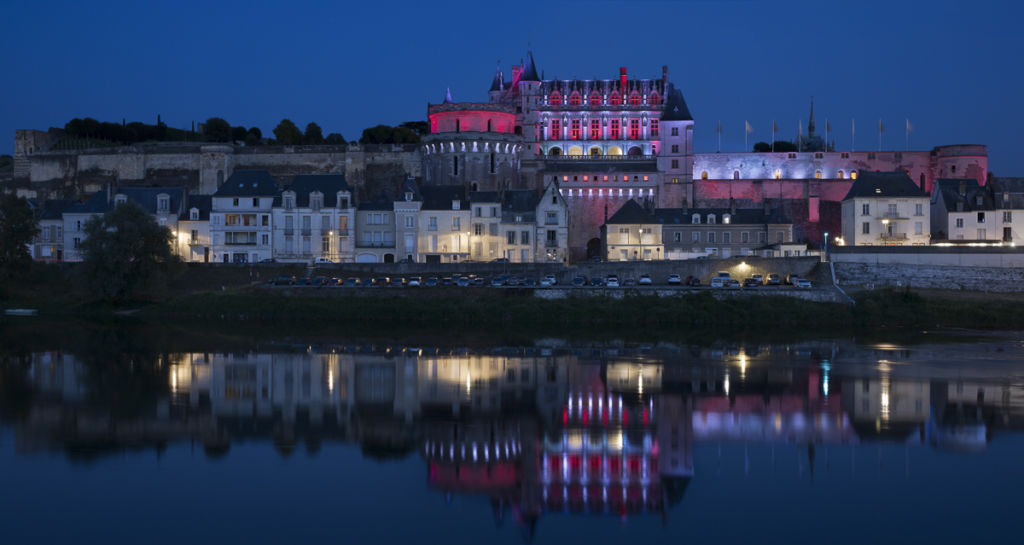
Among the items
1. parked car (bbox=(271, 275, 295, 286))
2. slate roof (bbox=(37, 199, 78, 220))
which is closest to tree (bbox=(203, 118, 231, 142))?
slate roof (bbox=(37, 199, 78, 220))

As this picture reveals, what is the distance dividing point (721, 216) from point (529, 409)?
31.9m

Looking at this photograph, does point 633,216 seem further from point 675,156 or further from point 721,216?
point 675,156

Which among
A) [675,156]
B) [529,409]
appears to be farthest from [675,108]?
[529,409]

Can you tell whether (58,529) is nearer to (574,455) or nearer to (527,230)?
(574,455)

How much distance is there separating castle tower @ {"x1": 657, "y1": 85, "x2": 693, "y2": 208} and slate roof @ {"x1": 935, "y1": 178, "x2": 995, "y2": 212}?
596 inches

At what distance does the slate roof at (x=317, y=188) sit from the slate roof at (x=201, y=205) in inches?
152

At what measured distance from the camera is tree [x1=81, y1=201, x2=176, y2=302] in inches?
1393

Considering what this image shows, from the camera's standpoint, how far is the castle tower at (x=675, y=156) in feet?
192

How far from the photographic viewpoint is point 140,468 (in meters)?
13.9

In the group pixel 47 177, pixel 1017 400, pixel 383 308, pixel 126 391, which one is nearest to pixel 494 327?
pixel 383 308

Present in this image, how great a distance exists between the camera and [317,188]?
157ft

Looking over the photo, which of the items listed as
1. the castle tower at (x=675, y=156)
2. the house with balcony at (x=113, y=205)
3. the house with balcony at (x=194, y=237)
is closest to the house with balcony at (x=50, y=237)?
the house with balcony at (x=113, y=205)

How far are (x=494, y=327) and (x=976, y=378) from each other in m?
15.2

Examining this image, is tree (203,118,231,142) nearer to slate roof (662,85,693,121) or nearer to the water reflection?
slate roof (662,85,693,121)
